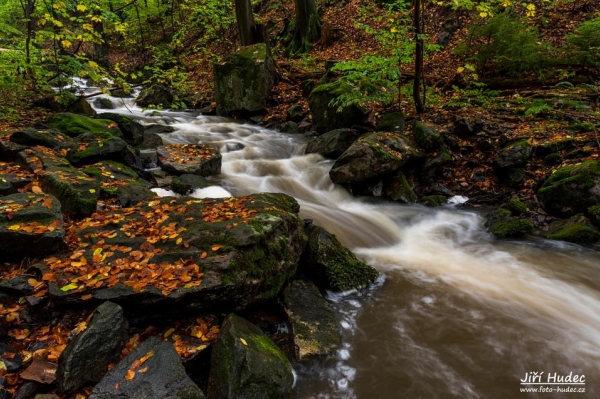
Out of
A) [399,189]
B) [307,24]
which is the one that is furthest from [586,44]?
[307,24]

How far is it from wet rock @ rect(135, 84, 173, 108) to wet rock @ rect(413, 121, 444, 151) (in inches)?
411

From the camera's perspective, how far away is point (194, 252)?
380cm

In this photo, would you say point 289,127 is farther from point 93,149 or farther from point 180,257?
point 180,257

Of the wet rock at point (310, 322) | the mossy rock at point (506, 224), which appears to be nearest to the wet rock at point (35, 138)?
the wet rock at point (310, 322)

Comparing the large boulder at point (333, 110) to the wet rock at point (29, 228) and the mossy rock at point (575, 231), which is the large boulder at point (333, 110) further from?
the wet rock at point (29, 228)

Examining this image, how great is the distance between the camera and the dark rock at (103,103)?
13633 millimetres

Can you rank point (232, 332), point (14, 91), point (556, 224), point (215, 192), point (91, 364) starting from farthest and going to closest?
point (14, 91), point (215, 192), point (556, 224), point (232, 332), point (91, 364)

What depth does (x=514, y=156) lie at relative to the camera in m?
7.43

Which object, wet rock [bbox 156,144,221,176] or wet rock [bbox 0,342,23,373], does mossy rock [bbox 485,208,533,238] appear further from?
wet rock [bbox 0,342,23,373]

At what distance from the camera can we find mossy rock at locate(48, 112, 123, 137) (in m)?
7.92

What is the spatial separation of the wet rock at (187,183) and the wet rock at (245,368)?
4.04 m

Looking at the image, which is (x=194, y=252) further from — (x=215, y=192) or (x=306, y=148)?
(x=306, y=148)

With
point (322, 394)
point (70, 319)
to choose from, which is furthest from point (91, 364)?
point (322, 394)

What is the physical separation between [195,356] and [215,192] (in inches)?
168
